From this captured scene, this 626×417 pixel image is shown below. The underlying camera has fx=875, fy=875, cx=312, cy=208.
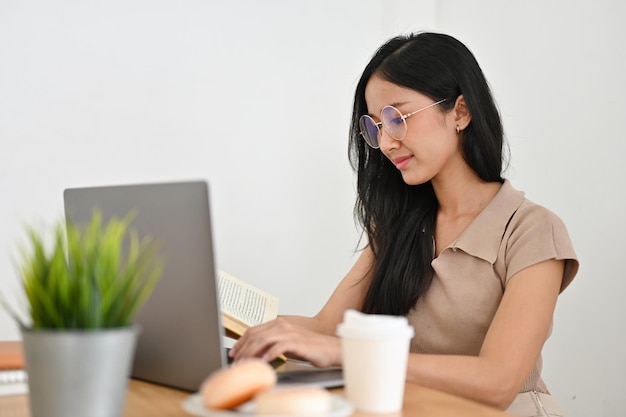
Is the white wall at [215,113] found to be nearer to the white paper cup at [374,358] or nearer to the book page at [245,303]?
the book page at [245,303]

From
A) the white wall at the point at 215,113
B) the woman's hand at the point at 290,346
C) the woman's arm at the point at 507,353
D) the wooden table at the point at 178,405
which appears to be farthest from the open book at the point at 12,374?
the white wall at the point at 215,113

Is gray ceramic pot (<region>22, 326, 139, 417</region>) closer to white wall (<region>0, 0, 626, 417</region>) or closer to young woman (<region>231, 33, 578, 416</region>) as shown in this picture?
young woman (<region>231, 33, 578, 416</region>)

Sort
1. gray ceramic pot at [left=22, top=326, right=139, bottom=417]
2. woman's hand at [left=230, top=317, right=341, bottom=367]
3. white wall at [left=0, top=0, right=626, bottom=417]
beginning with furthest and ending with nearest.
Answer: white wall at [left=0, top=0, right=626, bottom=417]
woman's hand at [left=230, top=317, right=341, bottom=367]
gray ceramic pot at [left=22, top=326, right=139, bottom=417]

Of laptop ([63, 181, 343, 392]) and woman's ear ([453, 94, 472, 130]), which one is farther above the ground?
woman's ear ([453, 94, 472, 130])

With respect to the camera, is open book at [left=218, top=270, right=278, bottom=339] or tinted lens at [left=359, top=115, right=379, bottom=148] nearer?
open book at [left=218, top=270, right=278, bottom=339]

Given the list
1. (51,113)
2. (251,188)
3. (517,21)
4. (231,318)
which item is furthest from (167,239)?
(517,21)

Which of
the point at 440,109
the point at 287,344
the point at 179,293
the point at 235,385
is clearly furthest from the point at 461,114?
the point at 235,385

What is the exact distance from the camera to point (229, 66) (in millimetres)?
2758

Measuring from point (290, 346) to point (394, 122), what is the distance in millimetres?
723

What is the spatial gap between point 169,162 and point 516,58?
1.11 meters

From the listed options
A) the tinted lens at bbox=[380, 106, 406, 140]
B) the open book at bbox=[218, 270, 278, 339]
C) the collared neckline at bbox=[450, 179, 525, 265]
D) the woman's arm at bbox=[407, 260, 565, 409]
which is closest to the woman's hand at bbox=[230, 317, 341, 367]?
the woman's arm at bbox=[407, 260, 565, 409]

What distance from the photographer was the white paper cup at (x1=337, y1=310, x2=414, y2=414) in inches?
37.7

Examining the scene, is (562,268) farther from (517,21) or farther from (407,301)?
(517,21)

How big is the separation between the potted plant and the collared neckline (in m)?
1.06
